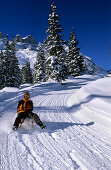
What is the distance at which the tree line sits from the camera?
1631 centimetres

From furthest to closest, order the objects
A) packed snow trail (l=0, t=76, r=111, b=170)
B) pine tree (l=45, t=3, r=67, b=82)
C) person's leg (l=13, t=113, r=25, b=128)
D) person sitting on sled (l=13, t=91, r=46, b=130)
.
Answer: pine tree (l=45, t=3, r=67, b=82), person sitting on sled (l=13, t=91, r=46, b=130), person's leg (l=13, t=113, r=25, b=128), packed snow trail (l=0, t=76, r=111, b=170)

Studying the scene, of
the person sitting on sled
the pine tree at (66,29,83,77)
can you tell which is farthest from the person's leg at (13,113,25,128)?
the pine tree at (66,29,83,77)

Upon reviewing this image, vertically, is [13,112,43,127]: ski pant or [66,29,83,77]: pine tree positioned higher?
[66,29,83,77]: pine tree

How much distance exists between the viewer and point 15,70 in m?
24.2

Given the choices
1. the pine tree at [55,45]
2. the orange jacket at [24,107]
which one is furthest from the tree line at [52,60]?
the orange jacket at [24,107]

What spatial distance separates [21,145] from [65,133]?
4.28ft

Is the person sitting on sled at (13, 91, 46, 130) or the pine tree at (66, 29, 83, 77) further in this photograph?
the pine tree at (66, 29, 83, 77)

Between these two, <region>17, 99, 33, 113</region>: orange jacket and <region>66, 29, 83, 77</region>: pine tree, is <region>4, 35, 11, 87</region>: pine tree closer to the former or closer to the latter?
<region>66, 29, 83, 77</region>: pine tree

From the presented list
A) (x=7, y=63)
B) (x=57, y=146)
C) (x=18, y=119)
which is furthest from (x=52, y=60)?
(x=57, y=146)

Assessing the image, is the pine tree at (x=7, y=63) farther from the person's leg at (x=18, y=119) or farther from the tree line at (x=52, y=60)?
the person's leg at (x=18, y=119)

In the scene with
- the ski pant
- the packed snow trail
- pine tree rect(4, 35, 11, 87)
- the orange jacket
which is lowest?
the packed snow trail

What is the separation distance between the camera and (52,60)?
51.9 ft

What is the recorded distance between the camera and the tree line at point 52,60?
642 inches

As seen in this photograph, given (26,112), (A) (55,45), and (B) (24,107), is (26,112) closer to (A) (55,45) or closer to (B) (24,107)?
(B) (24,107)
